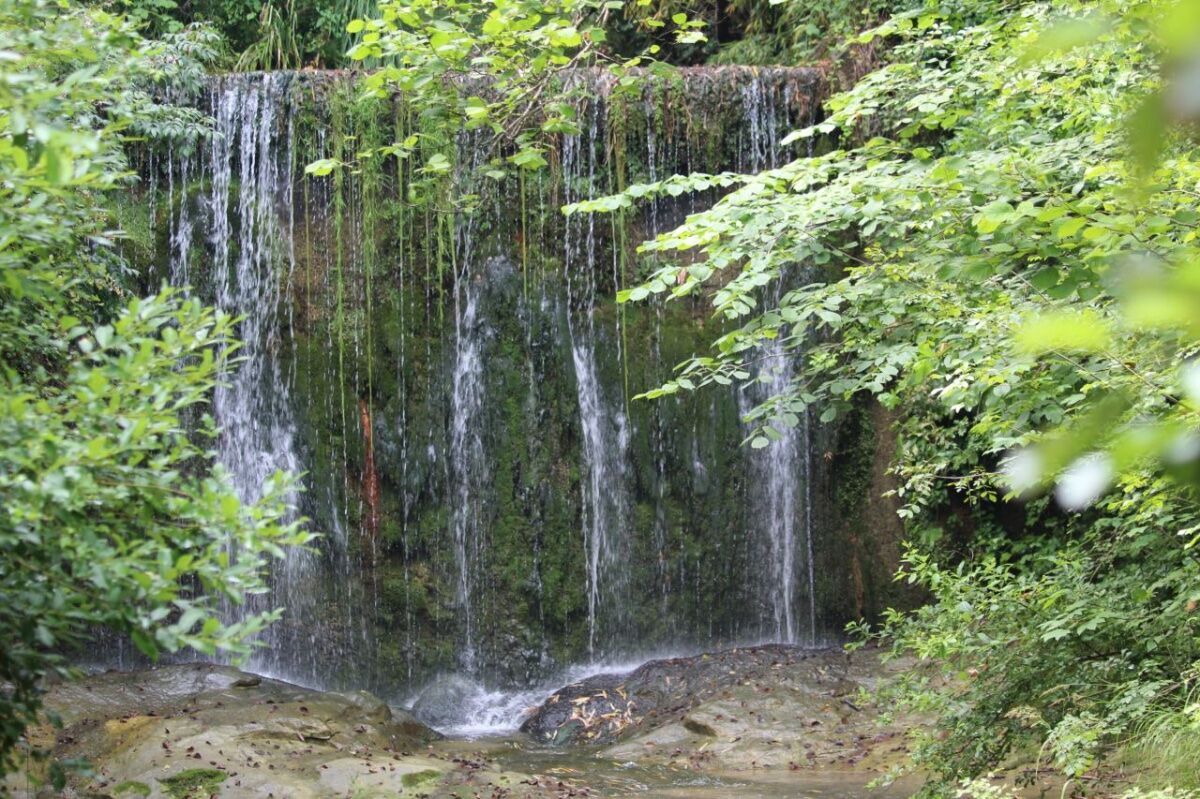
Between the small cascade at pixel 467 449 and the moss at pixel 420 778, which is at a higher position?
the small cascade at pixel 467 449

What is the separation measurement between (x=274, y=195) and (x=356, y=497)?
2991mm

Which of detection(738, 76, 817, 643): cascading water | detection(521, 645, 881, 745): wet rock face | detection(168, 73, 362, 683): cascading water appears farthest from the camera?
detection(738, 76, 817, 643): cascading water

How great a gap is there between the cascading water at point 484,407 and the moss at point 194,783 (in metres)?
3.85

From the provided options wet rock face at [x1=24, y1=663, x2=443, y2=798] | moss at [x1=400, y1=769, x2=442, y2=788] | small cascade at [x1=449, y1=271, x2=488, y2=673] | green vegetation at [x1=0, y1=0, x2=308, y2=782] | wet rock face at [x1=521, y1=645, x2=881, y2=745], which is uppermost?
green vegetation at [x1=0, y1=0, x2=308, y2=782]

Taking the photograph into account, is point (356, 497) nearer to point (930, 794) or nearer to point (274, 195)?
point (274, 195)

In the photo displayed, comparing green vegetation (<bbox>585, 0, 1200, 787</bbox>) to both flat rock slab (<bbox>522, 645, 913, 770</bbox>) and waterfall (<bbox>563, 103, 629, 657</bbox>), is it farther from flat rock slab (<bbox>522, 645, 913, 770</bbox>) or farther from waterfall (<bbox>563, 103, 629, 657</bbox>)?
waterfall (<bbox>563, 103, 629, 657</bbox>)

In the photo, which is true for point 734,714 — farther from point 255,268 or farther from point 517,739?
point 255,268

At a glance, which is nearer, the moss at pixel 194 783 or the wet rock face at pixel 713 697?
the moss at pixel 194 783

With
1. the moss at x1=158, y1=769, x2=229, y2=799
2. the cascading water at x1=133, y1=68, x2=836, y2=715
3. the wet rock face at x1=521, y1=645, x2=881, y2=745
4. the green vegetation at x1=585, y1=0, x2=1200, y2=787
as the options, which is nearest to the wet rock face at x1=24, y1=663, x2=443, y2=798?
the moss at x1=158, y1=769, x2=229, y2=799

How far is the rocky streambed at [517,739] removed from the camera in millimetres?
6727

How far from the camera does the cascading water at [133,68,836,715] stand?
34.6 ft

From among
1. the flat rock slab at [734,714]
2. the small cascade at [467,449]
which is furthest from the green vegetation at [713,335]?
the flat rock slab at [734,714]

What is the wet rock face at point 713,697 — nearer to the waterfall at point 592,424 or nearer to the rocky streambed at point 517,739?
the rocky streambed at point 517,739

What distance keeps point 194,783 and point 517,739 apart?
3.03 meters
